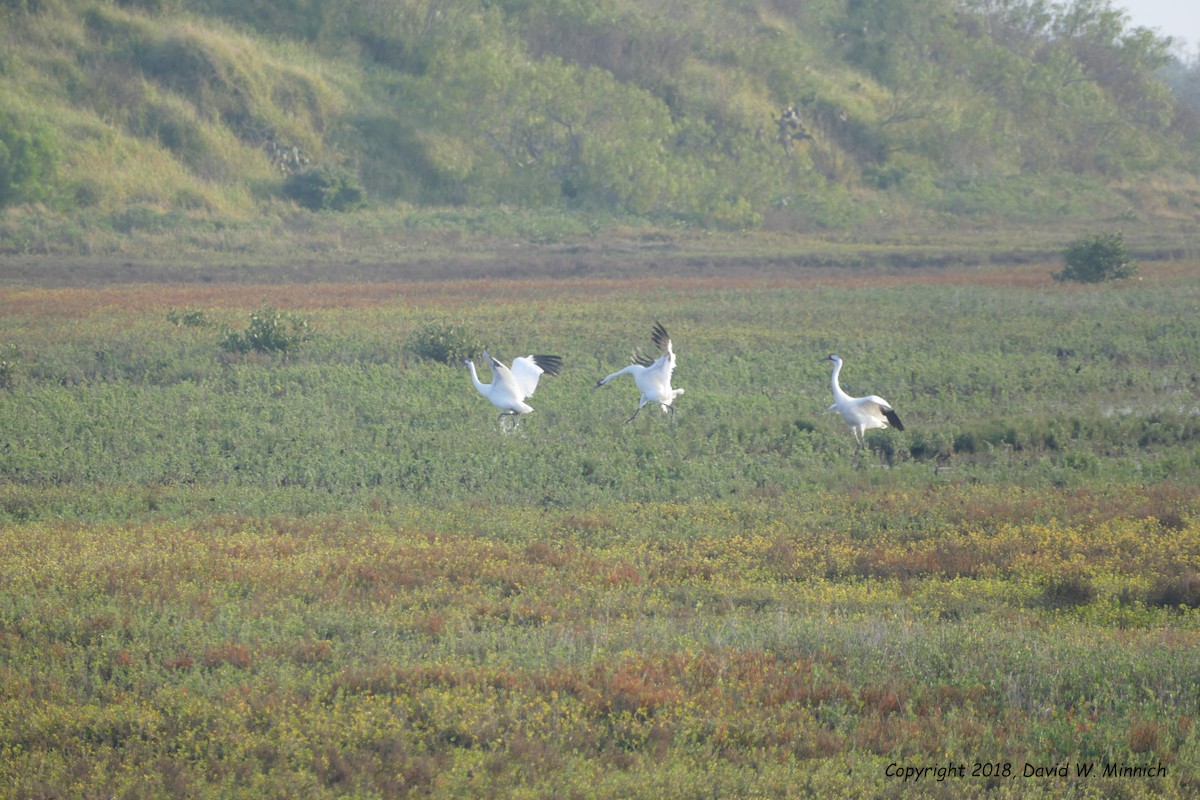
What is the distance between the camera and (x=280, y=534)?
440 inches

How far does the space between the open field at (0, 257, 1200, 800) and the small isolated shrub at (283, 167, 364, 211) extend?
79.6ft

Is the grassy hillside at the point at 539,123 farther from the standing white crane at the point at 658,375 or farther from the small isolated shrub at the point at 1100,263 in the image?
the standing white crane at the point at 658,375

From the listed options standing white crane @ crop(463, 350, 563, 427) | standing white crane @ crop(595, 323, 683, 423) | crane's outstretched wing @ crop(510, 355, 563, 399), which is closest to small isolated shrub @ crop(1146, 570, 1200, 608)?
standing white crane @ crop(595, 323, 683, 423)

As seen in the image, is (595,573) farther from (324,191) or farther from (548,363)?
(324,191)

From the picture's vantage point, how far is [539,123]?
53031 mm

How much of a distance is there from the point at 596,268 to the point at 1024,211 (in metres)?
28.8

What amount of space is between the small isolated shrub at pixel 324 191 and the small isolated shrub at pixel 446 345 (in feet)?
86.5

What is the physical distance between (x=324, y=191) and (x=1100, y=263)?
27.6m

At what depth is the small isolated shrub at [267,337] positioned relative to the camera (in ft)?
67.8

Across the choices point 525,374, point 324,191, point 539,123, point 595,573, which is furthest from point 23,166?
point 595,573

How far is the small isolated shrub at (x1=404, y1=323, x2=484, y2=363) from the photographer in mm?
20469

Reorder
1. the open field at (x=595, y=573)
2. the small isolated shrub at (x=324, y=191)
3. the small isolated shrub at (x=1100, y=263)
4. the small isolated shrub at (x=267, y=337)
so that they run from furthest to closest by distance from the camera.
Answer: the small isolated shrub at (x=324, y=191) < the small isolated shrub at (x=1100, y=263) < the small isolated shrub at (x=267, y=337) < the open field at (x=595, y=573)

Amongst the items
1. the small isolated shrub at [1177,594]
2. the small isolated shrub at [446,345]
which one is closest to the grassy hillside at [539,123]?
the small isolated shrub at [446,345]

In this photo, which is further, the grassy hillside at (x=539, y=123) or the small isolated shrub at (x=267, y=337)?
the grassy hillside at (x=539, y=123)
